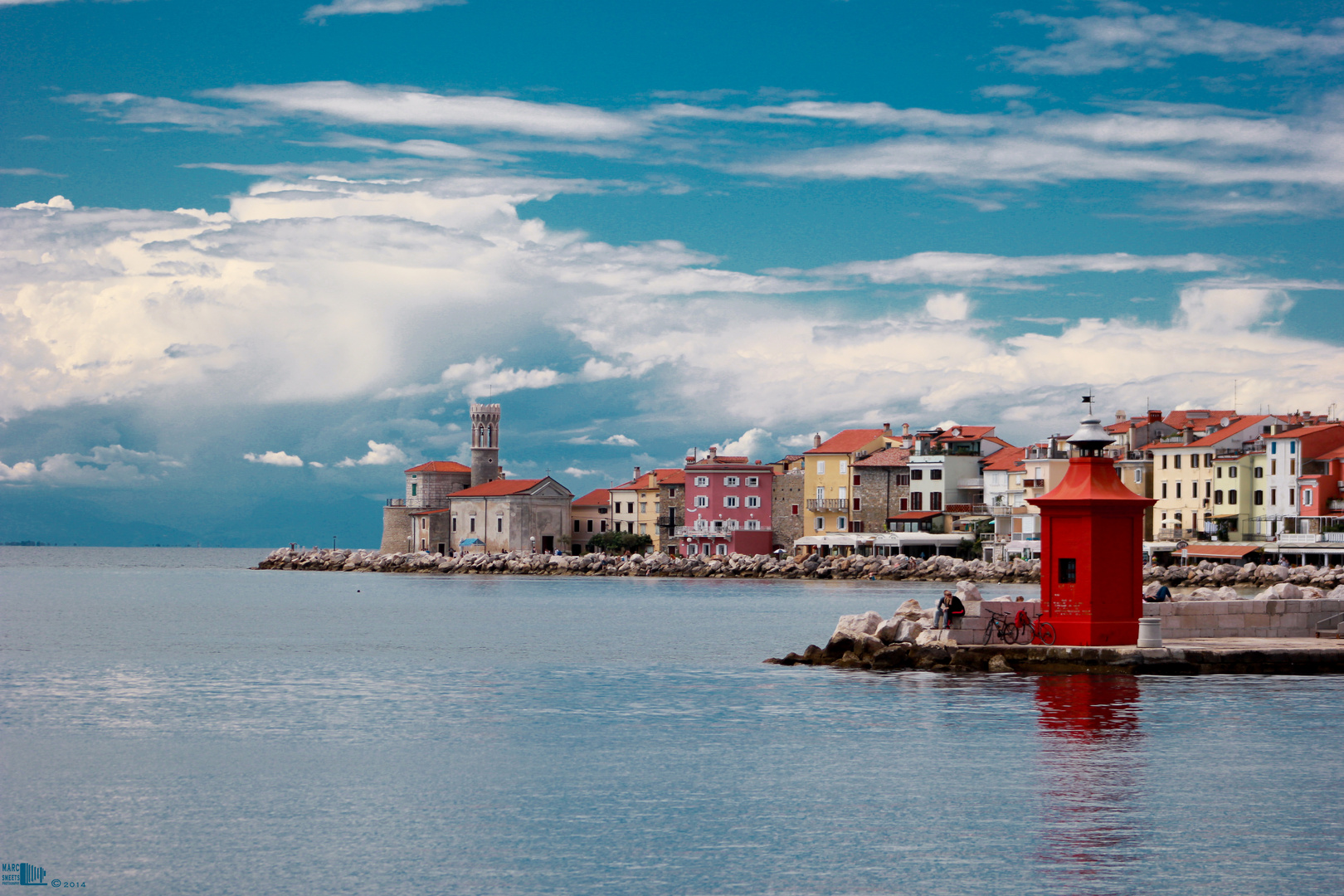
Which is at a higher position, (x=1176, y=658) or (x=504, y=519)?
(x=504, y=519)

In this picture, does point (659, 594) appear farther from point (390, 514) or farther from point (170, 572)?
point (170, 572)

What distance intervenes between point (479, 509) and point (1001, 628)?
264ft

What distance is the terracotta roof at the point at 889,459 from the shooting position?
90.8m

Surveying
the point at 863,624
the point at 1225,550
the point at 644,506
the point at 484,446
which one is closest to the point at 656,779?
the point at 863,624

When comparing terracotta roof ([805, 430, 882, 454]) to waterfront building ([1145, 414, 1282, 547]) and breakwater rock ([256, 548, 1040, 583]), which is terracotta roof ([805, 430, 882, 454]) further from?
waterfront building ([1145, 414, 1282, 547])

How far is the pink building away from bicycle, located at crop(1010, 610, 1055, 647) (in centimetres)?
6865

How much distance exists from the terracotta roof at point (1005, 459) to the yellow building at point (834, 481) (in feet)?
22.9

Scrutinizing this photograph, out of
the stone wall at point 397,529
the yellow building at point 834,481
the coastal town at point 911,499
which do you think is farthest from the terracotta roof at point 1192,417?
the stone wall at point 397,529

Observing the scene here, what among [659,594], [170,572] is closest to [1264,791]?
[659,594]

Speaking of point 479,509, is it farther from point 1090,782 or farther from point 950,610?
point 1090,782

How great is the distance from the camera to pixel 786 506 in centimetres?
9544

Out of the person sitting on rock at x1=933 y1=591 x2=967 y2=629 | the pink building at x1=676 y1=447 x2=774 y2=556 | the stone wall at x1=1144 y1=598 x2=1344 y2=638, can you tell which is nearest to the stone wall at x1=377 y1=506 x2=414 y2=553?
the pink building at x1=676 y1=447 x2=774 y2=556

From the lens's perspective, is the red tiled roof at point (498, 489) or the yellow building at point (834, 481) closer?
the yellow building at point (834, 481)

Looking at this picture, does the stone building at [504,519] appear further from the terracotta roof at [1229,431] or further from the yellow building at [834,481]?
the terracotta roof at [1229,431]
